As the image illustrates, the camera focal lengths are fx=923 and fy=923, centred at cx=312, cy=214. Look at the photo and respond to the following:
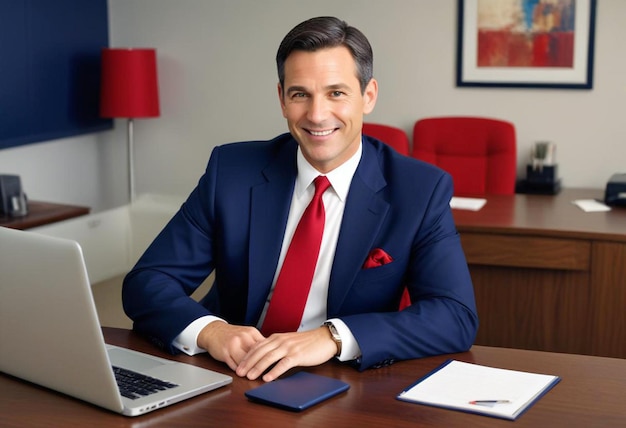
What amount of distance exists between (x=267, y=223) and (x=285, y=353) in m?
0.50

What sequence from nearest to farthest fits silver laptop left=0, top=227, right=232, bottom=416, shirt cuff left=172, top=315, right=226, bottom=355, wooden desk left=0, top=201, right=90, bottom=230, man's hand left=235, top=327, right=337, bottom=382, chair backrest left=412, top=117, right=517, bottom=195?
silver laptop left=0, top=227, right=232, bottom=416, man's hand left=235, top=327, right=337, bottom=382, shirt cuff left=172, top=315, right=226, bottom=355, wooden desk left=0, top=201, right=90, bottom=230, chair backrest left=412, top=117, right=517, bottom=195

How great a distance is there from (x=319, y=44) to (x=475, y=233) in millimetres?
1693

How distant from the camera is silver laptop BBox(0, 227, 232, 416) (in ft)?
5.10

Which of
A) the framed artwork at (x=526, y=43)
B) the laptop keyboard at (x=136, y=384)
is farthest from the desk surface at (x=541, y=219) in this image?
the laptop keyboard at (x=136, y=384)

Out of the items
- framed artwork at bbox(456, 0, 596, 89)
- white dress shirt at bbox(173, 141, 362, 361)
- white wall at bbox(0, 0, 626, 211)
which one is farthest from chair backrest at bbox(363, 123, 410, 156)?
white dress shirt at bbox(173, 141, 362, 361)

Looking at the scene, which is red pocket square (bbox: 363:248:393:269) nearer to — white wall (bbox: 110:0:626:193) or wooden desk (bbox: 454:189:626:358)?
wooden desk (bbox: 454:189:626:358)

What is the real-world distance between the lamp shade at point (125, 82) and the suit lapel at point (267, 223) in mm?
3287

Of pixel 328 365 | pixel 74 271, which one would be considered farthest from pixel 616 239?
pixel 74 271

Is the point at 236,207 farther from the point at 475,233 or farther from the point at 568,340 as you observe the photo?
the point at 568,340

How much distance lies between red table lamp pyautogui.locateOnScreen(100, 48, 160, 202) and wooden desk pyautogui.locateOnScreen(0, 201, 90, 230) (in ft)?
2.81

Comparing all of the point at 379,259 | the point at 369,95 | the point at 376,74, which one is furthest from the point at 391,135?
the point at 379,259

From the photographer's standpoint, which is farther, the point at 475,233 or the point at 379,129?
the point at 379,129

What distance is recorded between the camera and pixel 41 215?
451 centimetres

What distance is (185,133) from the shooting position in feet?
19.1
